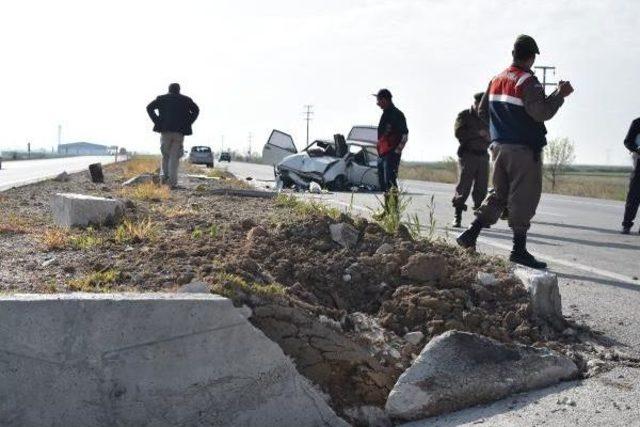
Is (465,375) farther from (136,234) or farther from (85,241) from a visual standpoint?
(85,241)

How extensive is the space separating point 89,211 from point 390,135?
13.4 ft

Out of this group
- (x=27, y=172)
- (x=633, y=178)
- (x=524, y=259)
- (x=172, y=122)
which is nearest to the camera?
(x=524, y=259)

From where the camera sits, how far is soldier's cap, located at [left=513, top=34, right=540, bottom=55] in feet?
19.4

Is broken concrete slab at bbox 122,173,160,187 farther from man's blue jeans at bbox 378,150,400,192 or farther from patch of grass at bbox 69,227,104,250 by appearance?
patch of grass at bbox 69,227,104,250

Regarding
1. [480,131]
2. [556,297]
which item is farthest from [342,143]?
[556,297]

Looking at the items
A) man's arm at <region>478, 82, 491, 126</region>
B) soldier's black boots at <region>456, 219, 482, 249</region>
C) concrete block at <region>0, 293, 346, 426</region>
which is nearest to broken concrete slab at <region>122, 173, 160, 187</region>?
man's arm at <region>478, 82, 491, 126</region>

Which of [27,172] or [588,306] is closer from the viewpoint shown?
[588,306]

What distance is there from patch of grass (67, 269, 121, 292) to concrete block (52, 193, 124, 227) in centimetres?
219

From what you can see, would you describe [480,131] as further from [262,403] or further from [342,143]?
[342,143]

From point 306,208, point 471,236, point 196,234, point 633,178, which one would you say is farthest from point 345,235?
point 633,178

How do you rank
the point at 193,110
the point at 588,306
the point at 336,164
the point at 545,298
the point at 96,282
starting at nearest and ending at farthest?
the point at 96,282 → the point at 545,298 → the point at 588,306 → the point at 193,110 → the point at 336,164

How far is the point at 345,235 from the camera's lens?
545 centimetres

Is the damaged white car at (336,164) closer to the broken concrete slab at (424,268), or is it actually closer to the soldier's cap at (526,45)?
the soldier's cap at (526,45)

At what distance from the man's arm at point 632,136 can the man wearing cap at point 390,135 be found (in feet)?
10.6
